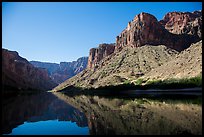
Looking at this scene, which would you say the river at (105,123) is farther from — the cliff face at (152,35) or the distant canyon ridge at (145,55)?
the cliff face at (152,35)

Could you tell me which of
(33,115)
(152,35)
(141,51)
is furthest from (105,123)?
(152,35)

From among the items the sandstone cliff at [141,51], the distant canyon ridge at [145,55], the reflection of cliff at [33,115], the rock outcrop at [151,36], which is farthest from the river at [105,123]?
the rock outcrop at [151,36]

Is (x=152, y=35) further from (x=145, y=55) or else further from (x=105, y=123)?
(x=105, y=123)

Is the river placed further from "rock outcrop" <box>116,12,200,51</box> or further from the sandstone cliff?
"rock outcrop" <box>116,12,200,51</box>

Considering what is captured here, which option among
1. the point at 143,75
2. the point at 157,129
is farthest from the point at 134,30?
the point at 157,129

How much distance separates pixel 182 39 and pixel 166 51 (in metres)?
40.7

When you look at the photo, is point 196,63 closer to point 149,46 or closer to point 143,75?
point 143,75

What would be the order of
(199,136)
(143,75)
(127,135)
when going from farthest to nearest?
(143,75), (127,135), (199,136)

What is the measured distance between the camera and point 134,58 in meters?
143

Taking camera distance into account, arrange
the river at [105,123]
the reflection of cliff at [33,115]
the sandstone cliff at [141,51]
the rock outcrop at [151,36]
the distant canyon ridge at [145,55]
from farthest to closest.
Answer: the rock outcrop at [151,36], the sandstone cliff at [141,51], the distant canyon ridge at [145,55], the reflection of cliff at [33,115], the river at [105,123]

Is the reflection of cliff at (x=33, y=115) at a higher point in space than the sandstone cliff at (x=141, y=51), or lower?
lower

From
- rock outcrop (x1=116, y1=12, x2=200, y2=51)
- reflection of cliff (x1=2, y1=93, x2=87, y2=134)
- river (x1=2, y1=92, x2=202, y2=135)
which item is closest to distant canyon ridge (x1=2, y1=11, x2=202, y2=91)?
rock outcrop (x1=116, y1=12, x2=200, y2=51)

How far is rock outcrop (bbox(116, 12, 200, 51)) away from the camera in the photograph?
16612 cm

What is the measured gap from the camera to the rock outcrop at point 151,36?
166 metres
